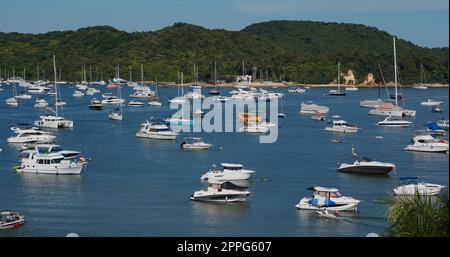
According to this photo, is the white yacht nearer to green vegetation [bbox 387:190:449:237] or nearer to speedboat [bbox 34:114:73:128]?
speedboat [bbox 34:114:73:128]

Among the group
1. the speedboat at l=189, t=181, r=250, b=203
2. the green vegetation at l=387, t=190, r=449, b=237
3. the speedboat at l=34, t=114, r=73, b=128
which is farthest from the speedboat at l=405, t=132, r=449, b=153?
the green vegetation at l=387, t=190, r=449, b=237

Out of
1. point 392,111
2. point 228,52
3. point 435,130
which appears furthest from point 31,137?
point 228,52

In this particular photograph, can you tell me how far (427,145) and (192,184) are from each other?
958cm

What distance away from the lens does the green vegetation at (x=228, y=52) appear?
267 feet

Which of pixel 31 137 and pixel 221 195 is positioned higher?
pixel 31 137

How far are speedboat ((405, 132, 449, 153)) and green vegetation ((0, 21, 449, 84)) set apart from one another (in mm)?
48293

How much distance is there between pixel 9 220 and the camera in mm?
14289

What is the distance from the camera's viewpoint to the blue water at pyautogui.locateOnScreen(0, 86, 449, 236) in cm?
1439

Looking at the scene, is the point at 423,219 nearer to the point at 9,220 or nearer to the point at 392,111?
the point at 9,220

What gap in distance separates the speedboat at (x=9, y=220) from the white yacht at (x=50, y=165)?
233 inches

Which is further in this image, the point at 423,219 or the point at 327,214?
the point at 327,214

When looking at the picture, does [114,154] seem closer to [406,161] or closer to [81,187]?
[81,187]
